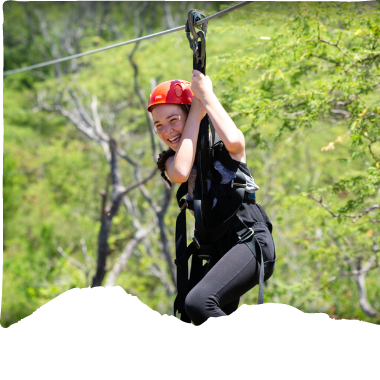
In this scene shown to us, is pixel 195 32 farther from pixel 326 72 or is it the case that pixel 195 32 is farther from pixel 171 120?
pixel 326 72

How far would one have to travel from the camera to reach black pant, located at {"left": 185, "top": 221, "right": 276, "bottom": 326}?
160 cm

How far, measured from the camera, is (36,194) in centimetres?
1636

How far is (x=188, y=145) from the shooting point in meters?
1.77

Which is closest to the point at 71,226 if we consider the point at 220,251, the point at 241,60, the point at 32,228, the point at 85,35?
the point at 32,228

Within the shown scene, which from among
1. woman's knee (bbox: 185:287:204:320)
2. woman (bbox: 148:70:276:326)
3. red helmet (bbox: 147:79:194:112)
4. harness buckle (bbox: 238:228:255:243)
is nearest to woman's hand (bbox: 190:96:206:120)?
woman (bbox: 148:70:276:326)

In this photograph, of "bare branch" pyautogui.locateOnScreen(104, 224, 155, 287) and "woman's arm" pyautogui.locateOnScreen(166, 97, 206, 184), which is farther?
"bare branch" pyautogui.locateOnScreen(104, 224, 155, 287)

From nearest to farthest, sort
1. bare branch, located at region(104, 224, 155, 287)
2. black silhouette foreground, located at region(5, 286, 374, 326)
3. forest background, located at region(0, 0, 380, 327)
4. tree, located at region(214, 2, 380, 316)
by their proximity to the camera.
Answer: black silhouette foreground, located at region(5, 286, 374, 326)
tree, located at region(214, 2, 380, 316)
forest background, located at region(0, 0, 380, 327)
bare branch, located at region(104, 224, 155, 287)

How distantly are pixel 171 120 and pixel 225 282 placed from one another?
78 centimetres

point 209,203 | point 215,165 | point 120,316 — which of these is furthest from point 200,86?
point 120,316

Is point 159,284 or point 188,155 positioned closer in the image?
point 188,155

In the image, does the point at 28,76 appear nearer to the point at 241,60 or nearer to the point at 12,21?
the point at 12,21

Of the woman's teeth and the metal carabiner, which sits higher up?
the metal carabiner

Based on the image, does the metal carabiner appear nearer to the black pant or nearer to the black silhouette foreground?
the black pant

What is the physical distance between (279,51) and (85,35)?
17.3 meters
